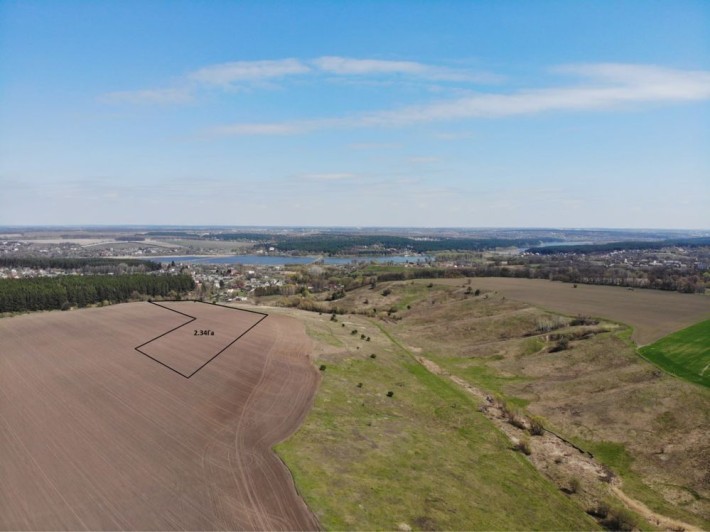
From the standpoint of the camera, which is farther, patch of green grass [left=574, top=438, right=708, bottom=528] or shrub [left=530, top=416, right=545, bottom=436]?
shrub [left=530, top=416, right=545, bottom=436]

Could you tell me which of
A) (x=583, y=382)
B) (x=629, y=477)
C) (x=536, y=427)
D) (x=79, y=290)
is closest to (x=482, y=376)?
(x=583, y=382)

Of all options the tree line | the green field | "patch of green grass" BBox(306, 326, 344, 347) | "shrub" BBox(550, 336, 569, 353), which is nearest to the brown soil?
the green field

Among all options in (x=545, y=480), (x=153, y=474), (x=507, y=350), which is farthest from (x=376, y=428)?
(x=507, y=350)

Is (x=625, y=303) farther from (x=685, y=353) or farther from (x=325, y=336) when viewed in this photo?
(x=325, y=336)

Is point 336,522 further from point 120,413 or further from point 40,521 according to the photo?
point 120,413

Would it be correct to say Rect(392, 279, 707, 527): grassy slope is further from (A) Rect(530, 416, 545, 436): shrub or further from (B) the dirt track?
(B) the dirt track

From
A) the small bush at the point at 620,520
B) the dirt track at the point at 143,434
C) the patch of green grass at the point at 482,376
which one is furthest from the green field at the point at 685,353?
the dirt track at the point at 143,434
